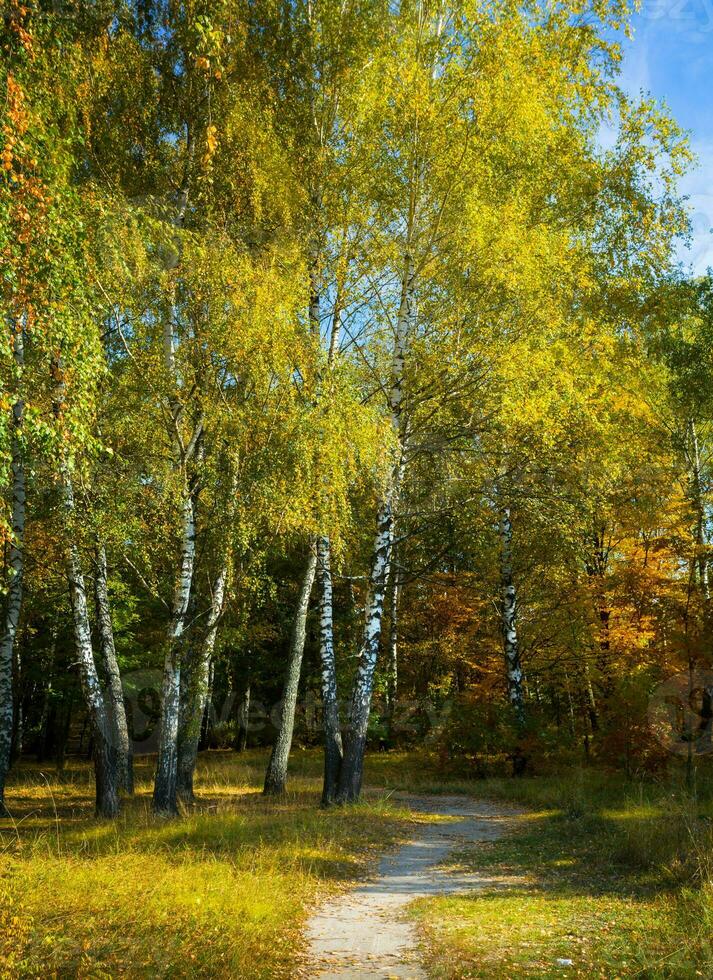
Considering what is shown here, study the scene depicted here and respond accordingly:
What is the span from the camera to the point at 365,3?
13.4 meters

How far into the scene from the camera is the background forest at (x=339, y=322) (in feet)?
39.1

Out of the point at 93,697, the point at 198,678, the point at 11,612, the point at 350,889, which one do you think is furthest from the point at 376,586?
the point at 11,612

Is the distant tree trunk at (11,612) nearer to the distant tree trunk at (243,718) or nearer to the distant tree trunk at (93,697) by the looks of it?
the distant tree trunk at (93,697)

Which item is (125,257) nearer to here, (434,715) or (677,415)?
(677,415)

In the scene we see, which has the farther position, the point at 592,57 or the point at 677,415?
the point at 677,415

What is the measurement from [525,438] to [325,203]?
587cm

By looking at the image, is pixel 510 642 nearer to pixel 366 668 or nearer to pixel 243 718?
pixel 366 668

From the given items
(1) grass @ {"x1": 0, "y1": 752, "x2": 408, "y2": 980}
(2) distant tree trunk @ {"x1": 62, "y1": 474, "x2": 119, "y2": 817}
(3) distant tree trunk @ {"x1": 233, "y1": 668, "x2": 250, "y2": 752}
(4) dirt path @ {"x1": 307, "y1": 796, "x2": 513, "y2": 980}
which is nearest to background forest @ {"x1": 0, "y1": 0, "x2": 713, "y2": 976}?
(2) distant tree trunk @ {"x1": 62, "y1": 474, "x2": 119, "y2": 817}

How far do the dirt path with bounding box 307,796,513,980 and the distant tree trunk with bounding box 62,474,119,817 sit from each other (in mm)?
5387

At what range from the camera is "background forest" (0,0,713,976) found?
11.9m

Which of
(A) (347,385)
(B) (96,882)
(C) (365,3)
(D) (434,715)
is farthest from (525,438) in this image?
(D) (434,715)

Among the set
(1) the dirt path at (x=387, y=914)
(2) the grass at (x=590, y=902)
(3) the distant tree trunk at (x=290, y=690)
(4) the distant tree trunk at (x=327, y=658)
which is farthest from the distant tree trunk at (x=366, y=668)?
(2) the grass at (x=590, y=902)

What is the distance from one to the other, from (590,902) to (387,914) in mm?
2072

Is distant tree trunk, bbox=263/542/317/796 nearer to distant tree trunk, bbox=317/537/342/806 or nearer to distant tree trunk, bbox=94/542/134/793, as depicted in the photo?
distant tree trunk, bbox=317/537/342/806
